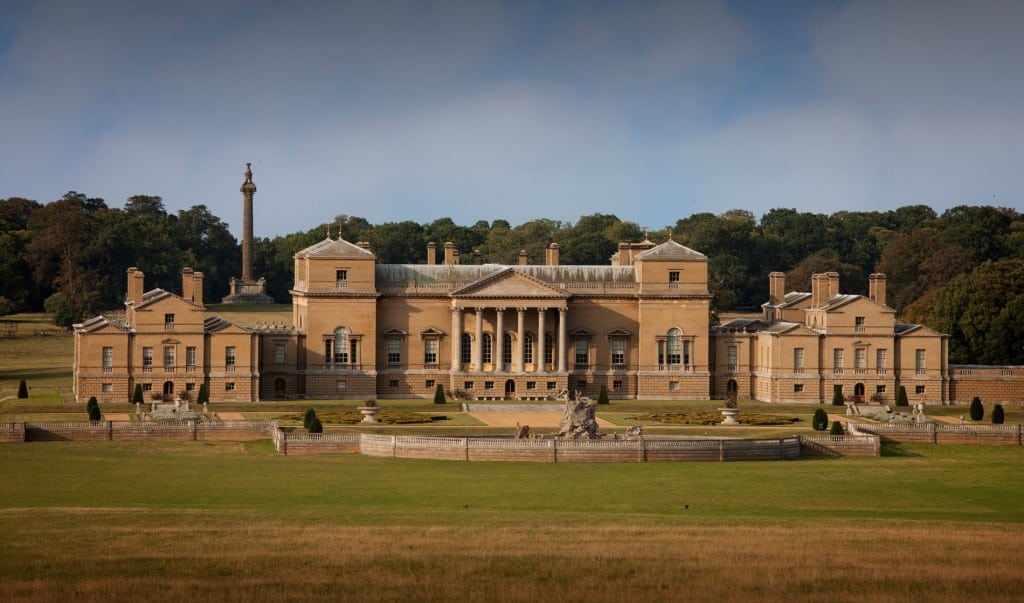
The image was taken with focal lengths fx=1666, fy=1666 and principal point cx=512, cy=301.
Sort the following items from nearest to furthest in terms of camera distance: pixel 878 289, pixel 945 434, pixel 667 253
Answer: pixel 945 434
pixel 667 253
pixel 878 289

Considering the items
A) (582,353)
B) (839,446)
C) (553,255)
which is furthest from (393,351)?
(839,446)

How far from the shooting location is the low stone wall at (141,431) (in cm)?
6150

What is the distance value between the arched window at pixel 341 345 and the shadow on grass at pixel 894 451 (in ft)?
96.5

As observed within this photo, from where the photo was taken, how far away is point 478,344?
8344 centimetres

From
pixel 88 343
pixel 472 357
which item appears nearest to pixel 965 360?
pixel 472 357

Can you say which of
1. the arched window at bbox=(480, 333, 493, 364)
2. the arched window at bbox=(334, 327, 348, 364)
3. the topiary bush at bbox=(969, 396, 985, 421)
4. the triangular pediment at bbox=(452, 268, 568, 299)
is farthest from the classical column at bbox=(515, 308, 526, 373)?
the topiary bush at bbox=(969, 396, 985, 421)

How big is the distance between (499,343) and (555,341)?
3.01 meters

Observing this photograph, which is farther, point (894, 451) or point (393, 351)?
point (393, 351)

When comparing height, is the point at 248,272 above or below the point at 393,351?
above

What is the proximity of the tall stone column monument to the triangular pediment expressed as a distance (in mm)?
63227

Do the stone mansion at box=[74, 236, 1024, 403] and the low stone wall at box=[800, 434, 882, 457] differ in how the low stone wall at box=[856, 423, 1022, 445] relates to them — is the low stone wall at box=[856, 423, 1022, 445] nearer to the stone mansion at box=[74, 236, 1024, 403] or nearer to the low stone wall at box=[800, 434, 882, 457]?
the low stone wall at box=[800, 434, 882, 457]

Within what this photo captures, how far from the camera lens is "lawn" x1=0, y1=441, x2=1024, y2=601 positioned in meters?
35.8

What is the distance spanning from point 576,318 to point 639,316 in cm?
321

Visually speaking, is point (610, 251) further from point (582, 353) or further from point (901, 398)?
point (901, 398)
